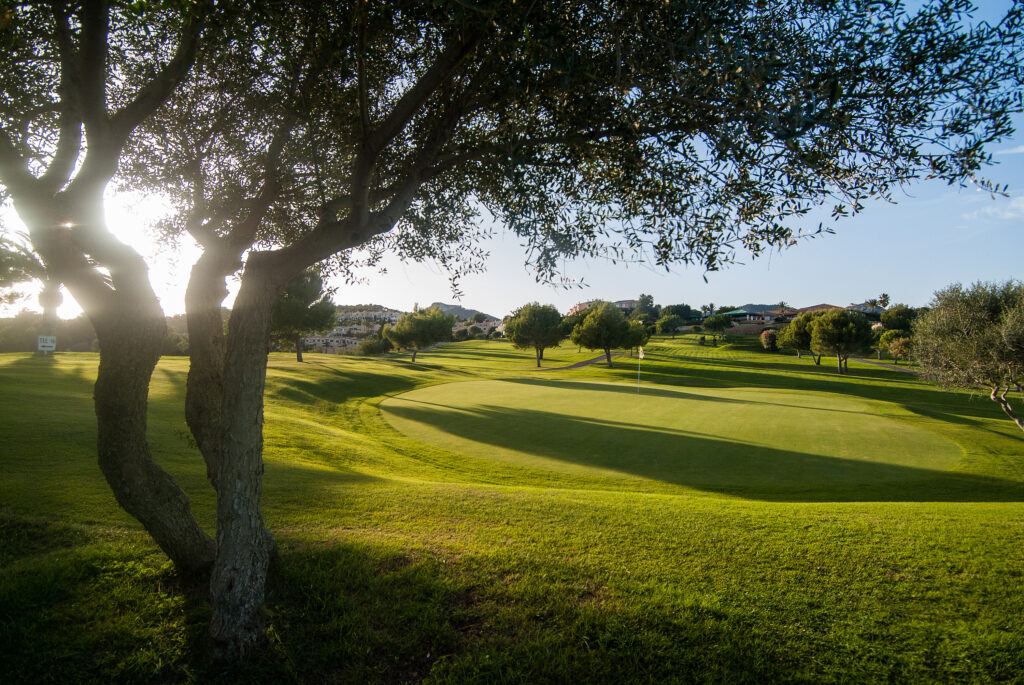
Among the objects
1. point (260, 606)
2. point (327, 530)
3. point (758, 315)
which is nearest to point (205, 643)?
point (260, 606)

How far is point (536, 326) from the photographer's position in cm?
6206

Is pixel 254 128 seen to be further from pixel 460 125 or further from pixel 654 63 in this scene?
pixel 654 63

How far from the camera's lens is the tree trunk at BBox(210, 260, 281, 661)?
416 centimetres

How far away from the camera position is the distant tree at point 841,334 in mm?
57750

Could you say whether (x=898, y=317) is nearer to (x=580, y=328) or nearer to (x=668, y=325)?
(x=668, y=325)

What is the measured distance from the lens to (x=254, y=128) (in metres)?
6.90

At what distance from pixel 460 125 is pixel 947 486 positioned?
17.8 metres

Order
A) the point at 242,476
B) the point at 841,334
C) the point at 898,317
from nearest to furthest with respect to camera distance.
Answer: the point at 242,476 → the point at 841,334 → the point at 898,317

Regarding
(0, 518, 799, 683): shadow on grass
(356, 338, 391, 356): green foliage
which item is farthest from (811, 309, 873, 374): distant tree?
(0, 518, 799, 683): shadow on grass

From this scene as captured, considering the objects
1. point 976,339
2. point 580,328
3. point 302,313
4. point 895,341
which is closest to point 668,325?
point 895,341

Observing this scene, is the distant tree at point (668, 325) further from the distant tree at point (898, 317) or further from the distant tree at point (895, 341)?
the distant tree at point (895, 341)

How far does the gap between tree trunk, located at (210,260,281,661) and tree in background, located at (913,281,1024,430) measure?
24557 mm

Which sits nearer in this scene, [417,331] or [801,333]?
[417,331]

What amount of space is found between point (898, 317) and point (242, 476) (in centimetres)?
11185
